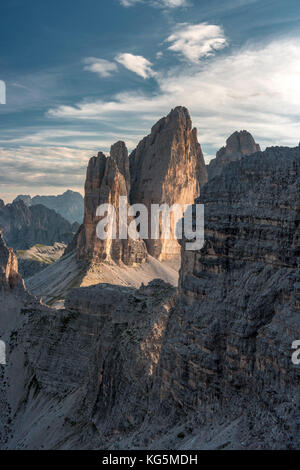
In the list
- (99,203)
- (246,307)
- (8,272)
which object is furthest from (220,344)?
(99,203)

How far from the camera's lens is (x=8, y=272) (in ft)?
167

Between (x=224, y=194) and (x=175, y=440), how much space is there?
1249 centimetres

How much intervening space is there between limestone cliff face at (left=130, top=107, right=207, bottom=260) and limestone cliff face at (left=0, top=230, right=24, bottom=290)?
73397mm

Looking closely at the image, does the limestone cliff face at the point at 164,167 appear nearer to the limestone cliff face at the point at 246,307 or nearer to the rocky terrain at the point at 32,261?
the rocky terrain at the point at 32,261

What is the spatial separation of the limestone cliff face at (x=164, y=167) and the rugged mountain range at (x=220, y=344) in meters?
89.0

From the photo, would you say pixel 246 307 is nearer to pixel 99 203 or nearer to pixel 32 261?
pixel 99 203

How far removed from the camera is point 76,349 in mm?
44312

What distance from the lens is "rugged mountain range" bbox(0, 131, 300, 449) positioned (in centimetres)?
1780

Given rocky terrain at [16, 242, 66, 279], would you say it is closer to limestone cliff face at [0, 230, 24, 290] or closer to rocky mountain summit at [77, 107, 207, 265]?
rocky mountain summit at [77, 107, 207, 265]

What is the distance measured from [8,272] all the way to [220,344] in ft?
117

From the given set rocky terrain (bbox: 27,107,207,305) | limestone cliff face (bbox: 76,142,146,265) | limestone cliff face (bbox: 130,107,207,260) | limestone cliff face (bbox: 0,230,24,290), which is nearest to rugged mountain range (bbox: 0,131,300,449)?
limestone cliff face (bbox: 0,230,24,290)

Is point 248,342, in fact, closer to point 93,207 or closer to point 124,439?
point 124,439

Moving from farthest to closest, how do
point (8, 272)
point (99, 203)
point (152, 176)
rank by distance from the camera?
1. point (152, 176)
2. point (99, 203)
3. point (8, 272)

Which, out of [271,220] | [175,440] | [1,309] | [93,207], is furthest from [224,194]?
[93,207]
